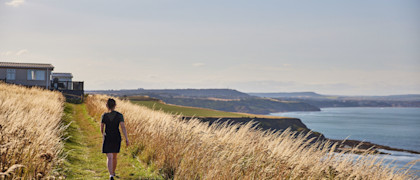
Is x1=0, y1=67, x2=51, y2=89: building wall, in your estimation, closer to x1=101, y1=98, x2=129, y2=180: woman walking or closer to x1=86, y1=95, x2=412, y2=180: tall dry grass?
x1=86, y1=95, x2=412, y2=180: tall dry grass

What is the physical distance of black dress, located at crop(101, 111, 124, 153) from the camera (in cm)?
814

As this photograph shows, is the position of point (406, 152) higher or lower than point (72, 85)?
lower

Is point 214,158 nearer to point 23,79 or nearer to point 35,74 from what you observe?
point 35,74

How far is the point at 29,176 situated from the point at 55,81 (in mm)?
44465

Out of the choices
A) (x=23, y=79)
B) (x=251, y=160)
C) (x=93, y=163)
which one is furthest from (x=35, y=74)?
(x=251, y=160)

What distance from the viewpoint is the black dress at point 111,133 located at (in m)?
8.14

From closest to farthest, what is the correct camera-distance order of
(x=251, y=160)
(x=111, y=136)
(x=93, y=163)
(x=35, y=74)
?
(x=251, y=160), (x=111, y=136), (x=93, y=163), (x=35, y=74)

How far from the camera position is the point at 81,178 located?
8766mm

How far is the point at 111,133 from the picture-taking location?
822cm

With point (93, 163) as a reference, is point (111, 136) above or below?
above

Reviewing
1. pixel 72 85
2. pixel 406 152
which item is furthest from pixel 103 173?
pixel 406 152

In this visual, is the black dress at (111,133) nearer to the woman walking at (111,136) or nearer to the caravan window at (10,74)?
the woman walking at (111,136)

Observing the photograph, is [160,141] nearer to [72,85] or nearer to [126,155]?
[126,155]

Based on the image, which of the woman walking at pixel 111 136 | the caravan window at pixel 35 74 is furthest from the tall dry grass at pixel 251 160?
the caravan window at pixel 35 74
